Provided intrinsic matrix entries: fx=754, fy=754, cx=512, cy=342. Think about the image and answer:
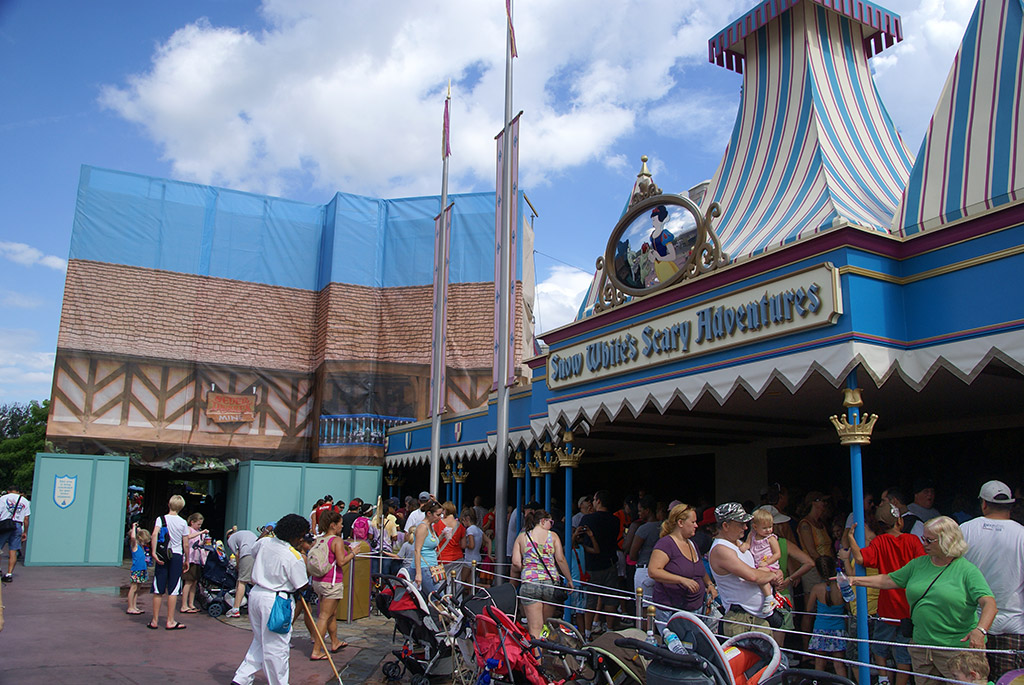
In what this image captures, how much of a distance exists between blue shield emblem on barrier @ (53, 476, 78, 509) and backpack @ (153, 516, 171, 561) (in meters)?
10.1

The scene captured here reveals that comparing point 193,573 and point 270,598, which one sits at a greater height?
point 270,598

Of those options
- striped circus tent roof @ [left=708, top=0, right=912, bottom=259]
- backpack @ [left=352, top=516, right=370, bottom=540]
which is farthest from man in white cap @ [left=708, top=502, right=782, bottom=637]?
backpack @ [left=352, top=516, right=370, bottom=540]

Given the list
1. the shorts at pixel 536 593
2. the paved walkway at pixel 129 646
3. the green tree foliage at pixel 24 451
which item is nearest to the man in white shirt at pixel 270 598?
the paved walkway at pixel 129 646

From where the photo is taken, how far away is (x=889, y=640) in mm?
5898

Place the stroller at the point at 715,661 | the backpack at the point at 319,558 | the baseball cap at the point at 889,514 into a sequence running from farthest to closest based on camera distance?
the backpack at the point at 319,558 → the baseball cap at the point at 889,514 → the stroller at the point at 715,661

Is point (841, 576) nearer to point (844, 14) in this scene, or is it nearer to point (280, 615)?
point (280, 615)

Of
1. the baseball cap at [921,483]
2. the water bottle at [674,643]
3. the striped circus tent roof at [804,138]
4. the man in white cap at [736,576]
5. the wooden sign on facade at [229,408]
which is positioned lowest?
the water bottle at [674,643]

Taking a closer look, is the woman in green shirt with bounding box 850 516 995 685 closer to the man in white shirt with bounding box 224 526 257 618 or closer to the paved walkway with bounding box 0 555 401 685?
the paved walkway with bounding box 0 555 401 685

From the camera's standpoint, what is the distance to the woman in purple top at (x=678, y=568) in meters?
5.66

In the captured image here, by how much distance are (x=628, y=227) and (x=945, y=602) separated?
5.98 metres

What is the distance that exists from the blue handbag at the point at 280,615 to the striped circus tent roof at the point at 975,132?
243 inches

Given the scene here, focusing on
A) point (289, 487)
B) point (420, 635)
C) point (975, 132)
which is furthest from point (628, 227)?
point (289, 487)

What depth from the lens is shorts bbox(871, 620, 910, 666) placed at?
5.66 metres

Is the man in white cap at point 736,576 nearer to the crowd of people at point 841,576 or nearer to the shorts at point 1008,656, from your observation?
the crowd of people at point 841,576
